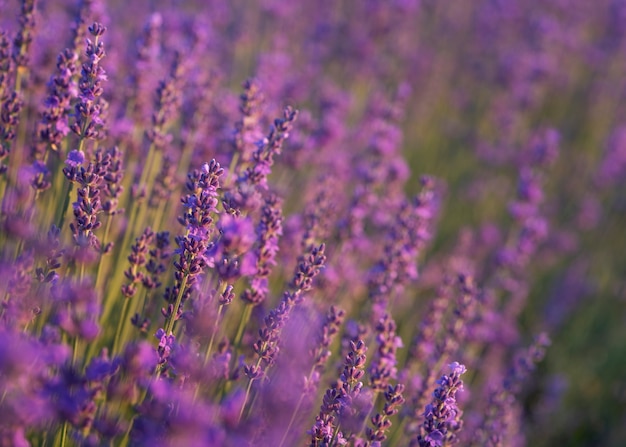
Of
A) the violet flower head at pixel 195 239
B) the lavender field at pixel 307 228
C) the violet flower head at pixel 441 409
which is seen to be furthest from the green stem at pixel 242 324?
the violet flower head at pixel 441 409

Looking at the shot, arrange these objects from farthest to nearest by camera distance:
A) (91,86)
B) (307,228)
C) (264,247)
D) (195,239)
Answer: (307,228)
(264,247)
(91,86)
(195,239)

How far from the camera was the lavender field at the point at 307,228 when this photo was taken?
200 cm

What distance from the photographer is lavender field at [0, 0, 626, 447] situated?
2.00 metres

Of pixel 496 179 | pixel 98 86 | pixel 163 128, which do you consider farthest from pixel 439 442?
pixel 496 179

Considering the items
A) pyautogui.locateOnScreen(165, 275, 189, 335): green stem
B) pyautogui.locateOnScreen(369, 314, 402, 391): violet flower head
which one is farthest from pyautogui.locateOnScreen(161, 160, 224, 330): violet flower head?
pyautogui.locateOnScreen(369, 314, 402, 391): violet flower head

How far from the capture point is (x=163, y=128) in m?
3.08

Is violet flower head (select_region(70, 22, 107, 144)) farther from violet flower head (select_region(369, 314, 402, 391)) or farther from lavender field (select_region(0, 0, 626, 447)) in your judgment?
violet flower head (select_region(369, 314, 402, 391))

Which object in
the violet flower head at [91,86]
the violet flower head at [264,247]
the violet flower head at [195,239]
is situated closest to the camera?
the violet flower head at [195,239]

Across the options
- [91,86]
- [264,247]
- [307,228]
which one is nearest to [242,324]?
[264,247]

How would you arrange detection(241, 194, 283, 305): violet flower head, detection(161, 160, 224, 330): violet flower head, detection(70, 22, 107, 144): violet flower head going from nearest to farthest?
detection(161, 160, 224, 330): violet flower head → detection(70, 22, 107, 144): violet flower head → detection(241, 194, 283, 305): violet flower head

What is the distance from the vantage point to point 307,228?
9.83 ft

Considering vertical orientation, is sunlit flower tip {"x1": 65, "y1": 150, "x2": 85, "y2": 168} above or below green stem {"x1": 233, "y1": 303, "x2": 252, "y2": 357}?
above

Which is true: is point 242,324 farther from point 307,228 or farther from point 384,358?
point 307,228

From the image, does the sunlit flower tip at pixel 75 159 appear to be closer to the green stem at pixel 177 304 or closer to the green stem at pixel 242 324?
the green stem at pixel 177 304
